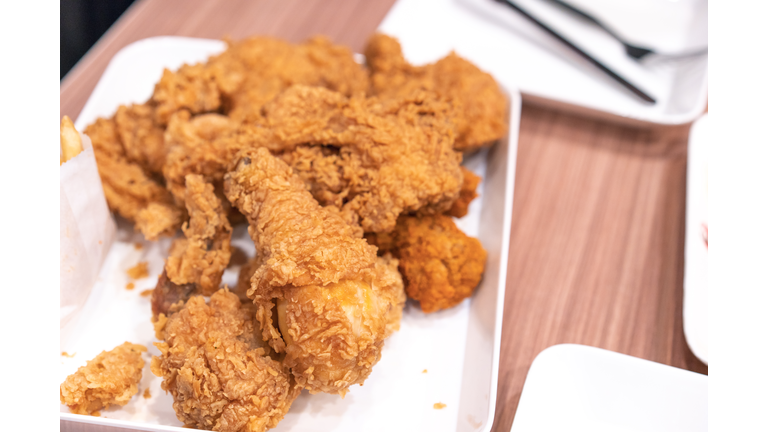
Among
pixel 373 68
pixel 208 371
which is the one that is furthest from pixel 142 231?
pixel 373 68

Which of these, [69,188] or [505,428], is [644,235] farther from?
[69,188]

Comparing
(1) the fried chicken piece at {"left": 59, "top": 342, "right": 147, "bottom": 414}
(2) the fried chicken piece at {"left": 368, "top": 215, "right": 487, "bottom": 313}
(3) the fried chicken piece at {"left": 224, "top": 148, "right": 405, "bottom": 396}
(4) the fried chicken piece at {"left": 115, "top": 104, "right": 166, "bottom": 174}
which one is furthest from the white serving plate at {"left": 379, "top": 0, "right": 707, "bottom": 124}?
(1) the fried chicken piece at {"left": 59, "top": 342, "right": 147, "bottom": 414}

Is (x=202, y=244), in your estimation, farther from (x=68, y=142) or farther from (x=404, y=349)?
(x=404, y=349)

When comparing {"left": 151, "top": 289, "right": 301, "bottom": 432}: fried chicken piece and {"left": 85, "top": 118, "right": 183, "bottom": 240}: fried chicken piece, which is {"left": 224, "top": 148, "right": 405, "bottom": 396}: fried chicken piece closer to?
{"left": 151, "top": 289, "right": 301, "bottom": 432}: fried chicken piece

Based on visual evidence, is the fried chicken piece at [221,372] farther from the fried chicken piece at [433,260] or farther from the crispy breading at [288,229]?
the fried chicken piece at [433,260]

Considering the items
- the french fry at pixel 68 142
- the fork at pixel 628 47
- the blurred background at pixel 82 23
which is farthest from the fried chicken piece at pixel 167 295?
the fork at pixel 628 47

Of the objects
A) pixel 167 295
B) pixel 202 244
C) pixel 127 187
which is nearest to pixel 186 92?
pixel 127 187
